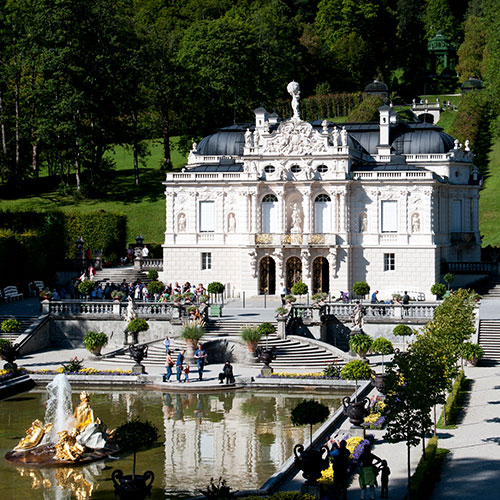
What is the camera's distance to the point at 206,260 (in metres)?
61.8

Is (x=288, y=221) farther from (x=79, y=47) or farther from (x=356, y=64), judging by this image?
(x=356, y=64)

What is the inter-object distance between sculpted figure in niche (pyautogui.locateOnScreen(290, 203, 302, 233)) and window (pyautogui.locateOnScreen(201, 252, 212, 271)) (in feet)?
17.8

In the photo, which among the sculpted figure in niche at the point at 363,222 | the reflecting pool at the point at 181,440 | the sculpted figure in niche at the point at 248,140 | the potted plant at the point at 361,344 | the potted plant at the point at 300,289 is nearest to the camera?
the reflecting pool at the point at 181,440

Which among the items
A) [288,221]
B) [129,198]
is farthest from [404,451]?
[129,198]

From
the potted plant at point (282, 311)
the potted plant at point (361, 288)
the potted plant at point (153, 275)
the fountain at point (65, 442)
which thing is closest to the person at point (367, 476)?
the fountain at point (65, 442)

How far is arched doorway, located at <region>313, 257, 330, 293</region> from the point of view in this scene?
59.9 meters

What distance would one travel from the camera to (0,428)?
32906mm

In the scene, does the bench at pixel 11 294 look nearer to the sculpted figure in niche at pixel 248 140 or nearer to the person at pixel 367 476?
the sculpted figure in niche at pixel 248 140

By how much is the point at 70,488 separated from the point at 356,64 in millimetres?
102565

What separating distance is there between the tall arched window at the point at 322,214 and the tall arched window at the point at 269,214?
94.8 inches

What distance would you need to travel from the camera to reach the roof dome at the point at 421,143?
213 feet

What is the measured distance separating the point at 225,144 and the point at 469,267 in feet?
59.5

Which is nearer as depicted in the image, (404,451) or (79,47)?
(404,451)

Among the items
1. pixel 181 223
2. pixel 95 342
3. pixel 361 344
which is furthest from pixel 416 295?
pixel 95 342
